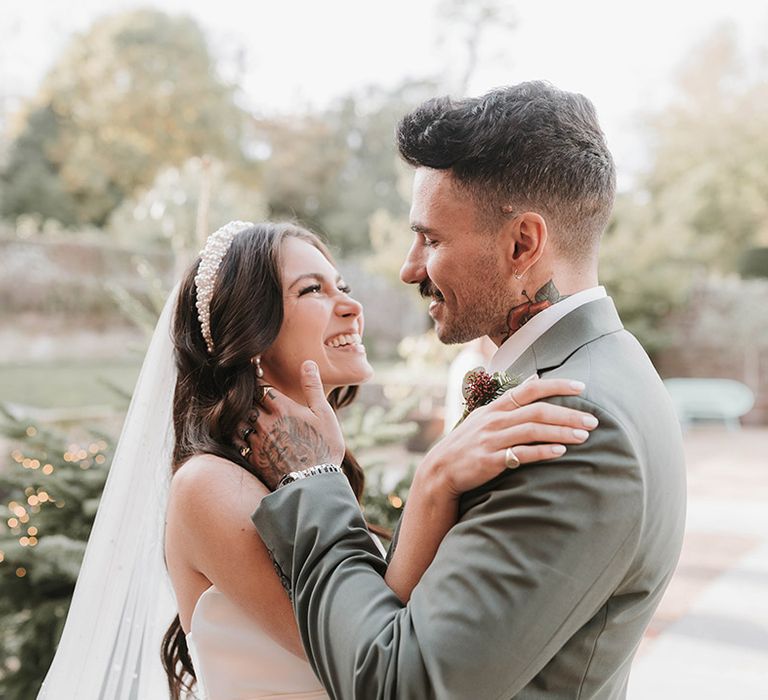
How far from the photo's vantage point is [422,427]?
10508 millimetres

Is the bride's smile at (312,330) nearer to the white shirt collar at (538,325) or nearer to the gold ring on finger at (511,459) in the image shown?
the white shirt collar at (538,325)

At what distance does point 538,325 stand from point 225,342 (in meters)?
1.04

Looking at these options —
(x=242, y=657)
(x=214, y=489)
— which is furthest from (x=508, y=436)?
(x=242, y=657)

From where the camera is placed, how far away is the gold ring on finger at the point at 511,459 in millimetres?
1147

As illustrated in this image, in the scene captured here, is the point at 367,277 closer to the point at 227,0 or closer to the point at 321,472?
the point at 227,0

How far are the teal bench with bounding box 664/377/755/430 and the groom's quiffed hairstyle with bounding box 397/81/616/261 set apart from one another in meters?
13.8

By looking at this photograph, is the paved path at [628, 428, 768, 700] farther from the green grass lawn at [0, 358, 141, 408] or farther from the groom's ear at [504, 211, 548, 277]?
the green grass lawn at [0, 358, 141, 408]

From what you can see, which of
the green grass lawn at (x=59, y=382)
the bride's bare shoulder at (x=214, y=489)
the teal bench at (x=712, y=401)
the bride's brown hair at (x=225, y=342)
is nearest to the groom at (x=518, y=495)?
the bride's bare shoulder at (x=214, y=489)

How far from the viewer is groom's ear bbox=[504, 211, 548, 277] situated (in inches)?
54.9

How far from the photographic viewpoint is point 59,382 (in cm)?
1552

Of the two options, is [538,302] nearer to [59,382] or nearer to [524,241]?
[524,241]

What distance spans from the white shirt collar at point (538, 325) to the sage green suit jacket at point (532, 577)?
2.8 inches

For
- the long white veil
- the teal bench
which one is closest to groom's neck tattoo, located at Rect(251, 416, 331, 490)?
the long white veil

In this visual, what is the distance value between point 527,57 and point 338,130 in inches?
338
